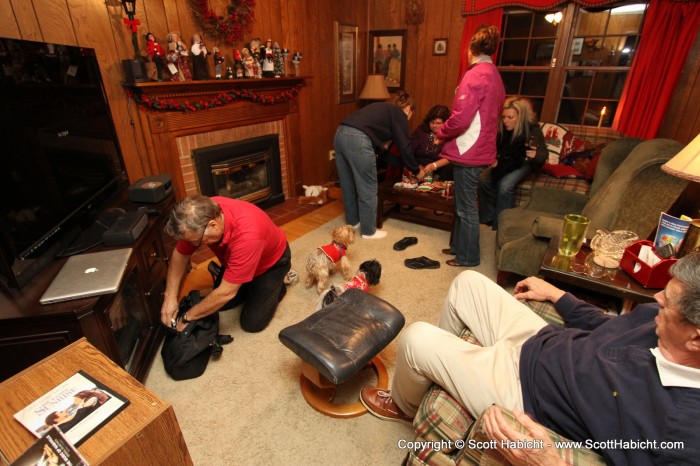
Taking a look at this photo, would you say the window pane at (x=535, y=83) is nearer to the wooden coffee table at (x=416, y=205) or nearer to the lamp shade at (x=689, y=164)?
the wooden coffee table at (x=416, y=205)

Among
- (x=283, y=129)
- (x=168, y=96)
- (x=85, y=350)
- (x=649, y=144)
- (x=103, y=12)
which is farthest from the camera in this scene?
(x=283, y=129)

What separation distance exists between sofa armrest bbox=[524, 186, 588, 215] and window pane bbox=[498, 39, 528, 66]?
2135mm

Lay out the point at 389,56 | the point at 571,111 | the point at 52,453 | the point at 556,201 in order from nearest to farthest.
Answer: the point at 52,453, the point at 556,201, the point at 571,111, the point at 389,56

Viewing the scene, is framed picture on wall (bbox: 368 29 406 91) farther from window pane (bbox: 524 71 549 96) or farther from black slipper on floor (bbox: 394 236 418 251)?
black slipper on floor (bbox: 394 236 418 251)

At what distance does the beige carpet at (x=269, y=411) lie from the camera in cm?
148

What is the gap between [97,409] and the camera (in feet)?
3.31

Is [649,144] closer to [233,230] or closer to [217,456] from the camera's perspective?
[233,230]

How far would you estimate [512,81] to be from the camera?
14.2 feet

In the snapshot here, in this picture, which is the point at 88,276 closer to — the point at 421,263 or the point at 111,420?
the point at 111,420

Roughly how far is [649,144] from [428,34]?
3086mm

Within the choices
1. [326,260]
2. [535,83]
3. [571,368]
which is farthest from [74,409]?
[535,83]

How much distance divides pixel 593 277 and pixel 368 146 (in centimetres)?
189

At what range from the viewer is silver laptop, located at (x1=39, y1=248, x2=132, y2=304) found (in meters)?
1.38

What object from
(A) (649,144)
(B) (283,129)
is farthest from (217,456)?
(B) (283,129)
